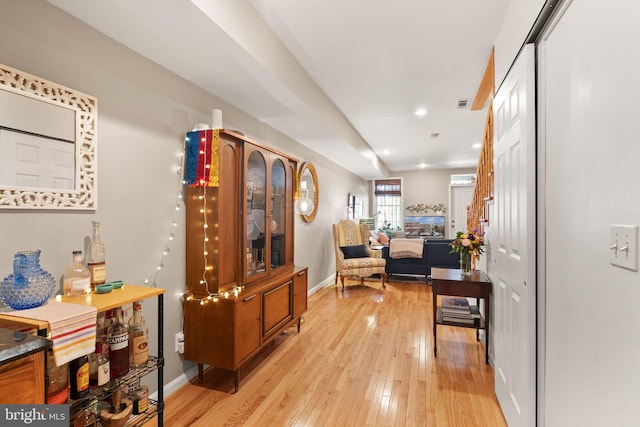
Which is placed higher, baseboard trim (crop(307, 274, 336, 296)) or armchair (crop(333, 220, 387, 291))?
armchair (crop(333, 220, 387, 291))

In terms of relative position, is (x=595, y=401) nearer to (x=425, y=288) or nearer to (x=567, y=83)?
(x=567, y=83)

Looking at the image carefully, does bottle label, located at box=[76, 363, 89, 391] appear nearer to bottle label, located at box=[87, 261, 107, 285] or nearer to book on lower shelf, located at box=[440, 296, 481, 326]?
bottle label, located at box=[87, 261, 107, 285]

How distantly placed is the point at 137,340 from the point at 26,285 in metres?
0.57

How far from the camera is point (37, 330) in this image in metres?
1.01

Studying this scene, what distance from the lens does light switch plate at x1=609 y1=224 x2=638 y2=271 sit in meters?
0.77

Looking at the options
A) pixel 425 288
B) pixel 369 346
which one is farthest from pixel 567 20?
pixel 425 288

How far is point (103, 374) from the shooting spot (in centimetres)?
129

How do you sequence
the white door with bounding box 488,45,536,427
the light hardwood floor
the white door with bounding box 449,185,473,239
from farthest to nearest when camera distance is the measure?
1. the white door with bounding box 449,185,473,239
2. the light hardwood floor
3. the white door with bounding box 488,45,536,427

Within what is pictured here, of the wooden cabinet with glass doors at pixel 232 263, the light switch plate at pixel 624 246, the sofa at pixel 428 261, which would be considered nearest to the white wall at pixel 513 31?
the light switch plate at pixel 624 246

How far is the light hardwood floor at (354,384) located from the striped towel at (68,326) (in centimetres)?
109

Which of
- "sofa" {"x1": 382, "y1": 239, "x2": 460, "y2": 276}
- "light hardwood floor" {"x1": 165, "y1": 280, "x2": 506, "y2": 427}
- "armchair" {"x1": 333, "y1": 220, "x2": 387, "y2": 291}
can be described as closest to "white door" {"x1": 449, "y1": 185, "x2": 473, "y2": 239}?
"sofa" {"x1": 382, "y1": 239, "x2": 460, "y2": 276}

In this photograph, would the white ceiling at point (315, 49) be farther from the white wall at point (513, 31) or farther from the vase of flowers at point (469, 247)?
the vase of flowers at point (469, 247)

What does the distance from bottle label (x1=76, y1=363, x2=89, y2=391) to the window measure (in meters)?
7.92

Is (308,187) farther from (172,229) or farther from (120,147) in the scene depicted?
(120,147)
